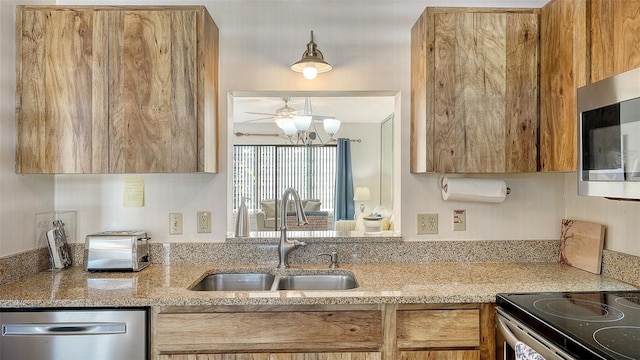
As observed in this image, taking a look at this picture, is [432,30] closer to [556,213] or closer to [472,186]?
[472,186]

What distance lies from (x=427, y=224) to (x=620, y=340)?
3.46 feet

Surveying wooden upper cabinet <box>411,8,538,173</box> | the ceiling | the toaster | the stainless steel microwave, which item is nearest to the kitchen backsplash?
the toaster

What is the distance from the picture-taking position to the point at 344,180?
7.38 m

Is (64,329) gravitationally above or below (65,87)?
below

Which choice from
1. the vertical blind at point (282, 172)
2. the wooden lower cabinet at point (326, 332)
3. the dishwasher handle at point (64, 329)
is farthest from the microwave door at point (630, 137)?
the vertical blind at point (282, 172)

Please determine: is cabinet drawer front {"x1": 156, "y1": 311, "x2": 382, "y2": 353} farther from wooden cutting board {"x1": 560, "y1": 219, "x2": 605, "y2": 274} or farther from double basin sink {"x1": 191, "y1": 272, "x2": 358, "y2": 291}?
wooden cutting board {"x1": 560, "y1": 219, "x2": 605, "y2": 274}

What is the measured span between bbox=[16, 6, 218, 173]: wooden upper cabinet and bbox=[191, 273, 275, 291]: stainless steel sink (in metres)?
0.57

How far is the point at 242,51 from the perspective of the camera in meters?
2.08

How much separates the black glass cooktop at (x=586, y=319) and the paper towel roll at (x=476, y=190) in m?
0.61

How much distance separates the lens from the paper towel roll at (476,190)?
1.98 m

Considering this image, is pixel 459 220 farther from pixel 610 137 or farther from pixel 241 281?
pixel 241 281

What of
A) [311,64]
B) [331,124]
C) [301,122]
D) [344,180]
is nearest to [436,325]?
[311,64]

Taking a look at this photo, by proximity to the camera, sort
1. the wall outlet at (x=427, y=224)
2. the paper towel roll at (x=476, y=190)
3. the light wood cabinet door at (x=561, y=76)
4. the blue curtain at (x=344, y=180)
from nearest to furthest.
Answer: the light wood cabinet door at (x=561, y=76) → the paper towel roll at (x=476, y=190) → the wall outlet at (x=427, y=224) → the blue curtain at (x=344, y=180)

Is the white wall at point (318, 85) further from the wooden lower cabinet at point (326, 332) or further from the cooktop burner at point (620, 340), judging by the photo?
the cooktop burner at point (620, 340)
